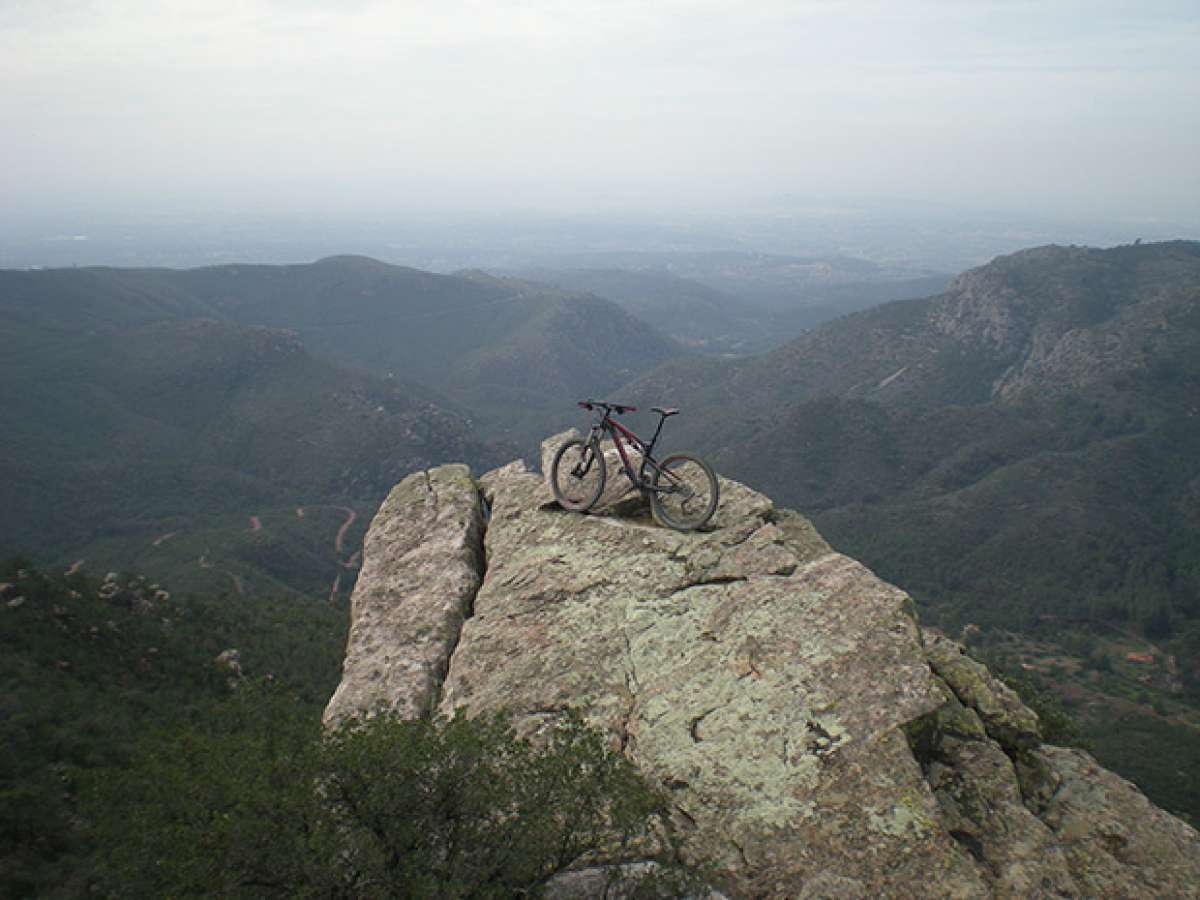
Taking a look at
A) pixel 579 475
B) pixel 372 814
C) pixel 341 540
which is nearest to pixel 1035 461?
pixel 341 540

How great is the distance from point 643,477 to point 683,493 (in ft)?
3.07

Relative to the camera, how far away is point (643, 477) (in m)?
15.1

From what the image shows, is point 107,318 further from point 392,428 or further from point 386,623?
point 386,623

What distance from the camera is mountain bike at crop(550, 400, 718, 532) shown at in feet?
48.1

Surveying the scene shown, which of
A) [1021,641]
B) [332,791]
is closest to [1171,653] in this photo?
[1021,641]

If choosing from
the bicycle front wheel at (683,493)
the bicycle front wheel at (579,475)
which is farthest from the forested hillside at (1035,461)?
the bicycle front wheel at (579,475)

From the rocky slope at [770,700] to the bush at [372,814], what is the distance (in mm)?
1574

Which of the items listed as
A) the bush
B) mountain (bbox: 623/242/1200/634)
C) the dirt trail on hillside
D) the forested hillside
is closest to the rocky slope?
the bush

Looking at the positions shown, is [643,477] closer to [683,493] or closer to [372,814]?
[683,493]

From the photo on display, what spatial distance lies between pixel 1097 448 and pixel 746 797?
8954cm

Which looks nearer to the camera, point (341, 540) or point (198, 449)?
point (341, 540)

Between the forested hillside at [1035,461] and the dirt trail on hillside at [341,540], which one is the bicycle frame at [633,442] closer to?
the forested hillside at [1035,461]

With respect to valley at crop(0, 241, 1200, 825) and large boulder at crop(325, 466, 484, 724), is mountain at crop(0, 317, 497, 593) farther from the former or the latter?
large boulder at crop(325, 466, 484, 724)

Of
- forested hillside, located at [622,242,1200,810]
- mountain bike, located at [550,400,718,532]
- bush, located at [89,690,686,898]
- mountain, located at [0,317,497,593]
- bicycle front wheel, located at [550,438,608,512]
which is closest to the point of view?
bush, located at [89,690,686,898]
